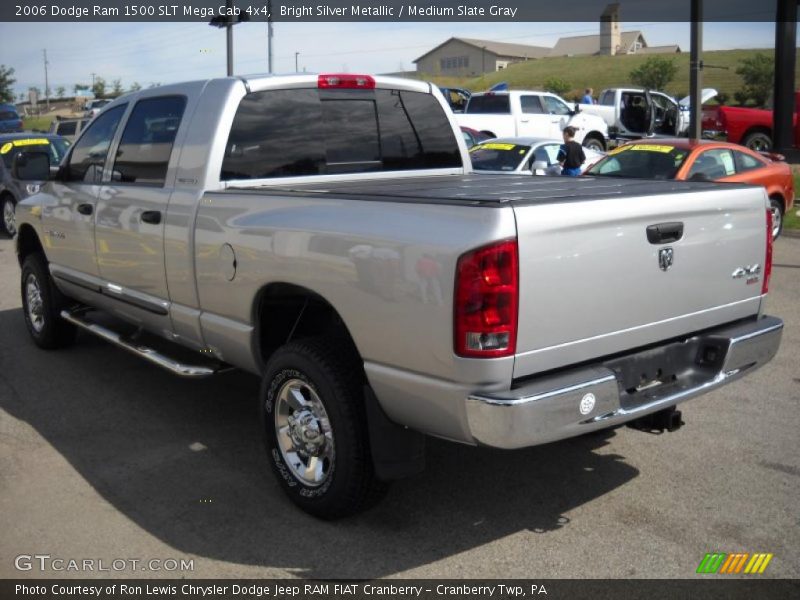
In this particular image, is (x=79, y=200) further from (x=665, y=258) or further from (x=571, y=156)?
(x=571, y=156)

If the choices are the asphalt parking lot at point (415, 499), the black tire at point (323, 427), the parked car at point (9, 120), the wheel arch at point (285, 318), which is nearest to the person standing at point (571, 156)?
the asphalt parking lot at point (415, 499)

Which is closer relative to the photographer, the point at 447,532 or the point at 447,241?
the point at 447,241

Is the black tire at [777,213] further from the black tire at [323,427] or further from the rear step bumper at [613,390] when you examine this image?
the black tire at [323,427]

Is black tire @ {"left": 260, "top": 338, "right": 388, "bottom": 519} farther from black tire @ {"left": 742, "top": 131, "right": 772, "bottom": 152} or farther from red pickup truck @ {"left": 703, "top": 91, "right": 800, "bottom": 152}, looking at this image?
black tire @ {"left": 742, "top": 131, "right": 772, "bottom": 152}

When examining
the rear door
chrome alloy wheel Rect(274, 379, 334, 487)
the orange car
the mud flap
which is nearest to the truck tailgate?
the mud flap

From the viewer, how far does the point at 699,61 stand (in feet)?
51.6

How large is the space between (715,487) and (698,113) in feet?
43.4

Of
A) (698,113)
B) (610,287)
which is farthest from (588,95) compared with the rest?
(610,287)

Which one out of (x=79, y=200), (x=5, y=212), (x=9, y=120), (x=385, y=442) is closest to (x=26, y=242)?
(x=79, y=200)

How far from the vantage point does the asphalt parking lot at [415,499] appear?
373 cm

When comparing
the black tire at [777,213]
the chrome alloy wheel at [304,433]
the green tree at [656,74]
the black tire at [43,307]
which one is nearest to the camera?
the chrome alloy wheel at [304,433]

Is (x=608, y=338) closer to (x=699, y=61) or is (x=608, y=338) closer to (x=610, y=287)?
(x=610, y=287)

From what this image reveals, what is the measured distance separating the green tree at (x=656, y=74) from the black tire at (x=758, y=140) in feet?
145

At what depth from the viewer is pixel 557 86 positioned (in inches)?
2682
